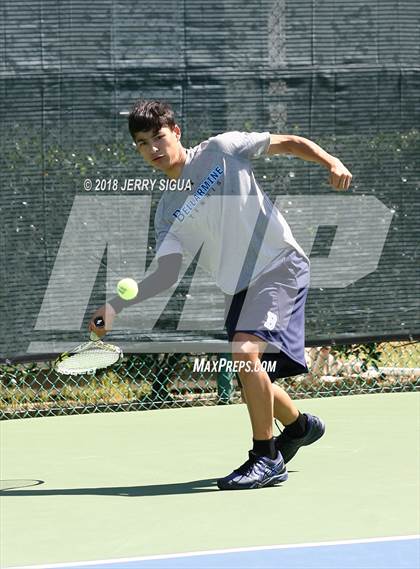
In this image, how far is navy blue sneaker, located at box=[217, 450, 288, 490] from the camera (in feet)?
17.9

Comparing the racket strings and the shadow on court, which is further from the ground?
the racket strings

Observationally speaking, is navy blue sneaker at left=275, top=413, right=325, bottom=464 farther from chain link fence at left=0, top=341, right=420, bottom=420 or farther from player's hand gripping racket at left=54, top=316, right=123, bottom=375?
chain link fence at left=0, top=341, right=420, bottom=420

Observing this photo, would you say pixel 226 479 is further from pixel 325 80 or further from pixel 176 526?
pixel 325 80

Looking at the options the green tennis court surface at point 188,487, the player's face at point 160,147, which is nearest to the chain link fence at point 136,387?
the green tennis court surface at point 188,487

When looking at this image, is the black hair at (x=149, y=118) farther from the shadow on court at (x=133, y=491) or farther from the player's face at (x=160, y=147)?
the shadow on court at (x=133, y=491)

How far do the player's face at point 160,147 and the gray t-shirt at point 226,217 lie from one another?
99 millimetres

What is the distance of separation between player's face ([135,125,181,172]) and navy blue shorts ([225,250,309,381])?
59 cm

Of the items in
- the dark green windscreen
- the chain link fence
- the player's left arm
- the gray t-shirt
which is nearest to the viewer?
the player's left arm

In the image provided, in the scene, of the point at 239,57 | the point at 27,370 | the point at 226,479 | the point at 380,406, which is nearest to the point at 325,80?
the point at 239,57

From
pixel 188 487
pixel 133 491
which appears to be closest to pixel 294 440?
pixel 188 487

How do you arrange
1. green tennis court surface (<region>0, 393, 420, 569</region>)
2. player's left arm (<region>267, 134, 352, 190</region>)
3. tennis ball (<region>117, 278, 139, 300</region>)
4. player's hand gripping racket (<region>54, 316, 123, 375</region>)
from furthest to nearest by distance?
1. player's hand gripping racket (<region>54, 316, 123, 375</region>)
2. tennis ball (<region>117, 278, 139, 300</region>)
3. player's left arm (<region>267, 134, 352, 190</region>)
4. green tennis court surface (<region>0, 393, 420, 569</region>)

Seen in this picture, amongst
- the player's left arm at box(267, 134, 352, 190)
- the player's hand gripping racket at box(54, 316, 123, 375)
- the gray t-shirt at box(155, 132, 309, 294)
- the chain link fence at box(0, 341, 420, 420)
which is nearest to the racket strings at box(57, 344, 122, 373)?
the player's hand gripping racket at box(54, 316, 123, 375)

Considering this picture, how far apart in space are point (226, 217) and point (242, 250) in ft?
0.47

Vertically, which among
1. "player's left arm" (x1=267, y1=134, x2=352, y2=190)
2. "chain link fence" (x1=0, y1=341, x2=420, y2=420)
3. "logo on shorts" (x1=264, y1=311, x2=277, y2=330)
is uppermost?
"player's left arm" (x1=267, y1=134, x2=352, y2=190)
